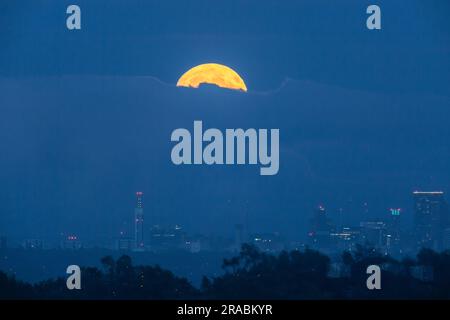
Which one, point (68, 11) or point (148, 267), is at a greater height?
point (68, 11)

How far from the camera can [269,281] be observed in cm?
1639

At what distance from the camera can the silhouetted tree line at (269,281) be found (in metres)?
16.1

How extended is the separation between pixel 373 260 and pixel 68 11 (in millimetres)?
4493

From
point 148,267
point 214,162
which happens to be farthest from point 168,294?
point 214,162

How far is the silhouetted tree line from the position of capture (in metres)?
16.1

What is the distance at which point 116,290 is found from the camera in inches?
647

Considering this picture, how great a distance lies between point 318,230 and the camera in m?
16.3

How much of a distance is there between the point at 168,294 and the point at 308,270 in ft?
5.40

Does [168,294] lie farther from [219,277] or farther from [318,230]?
[318,230]

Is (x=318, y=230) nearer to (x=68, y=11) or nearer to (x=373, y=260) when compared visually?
(x=373, y=260)
